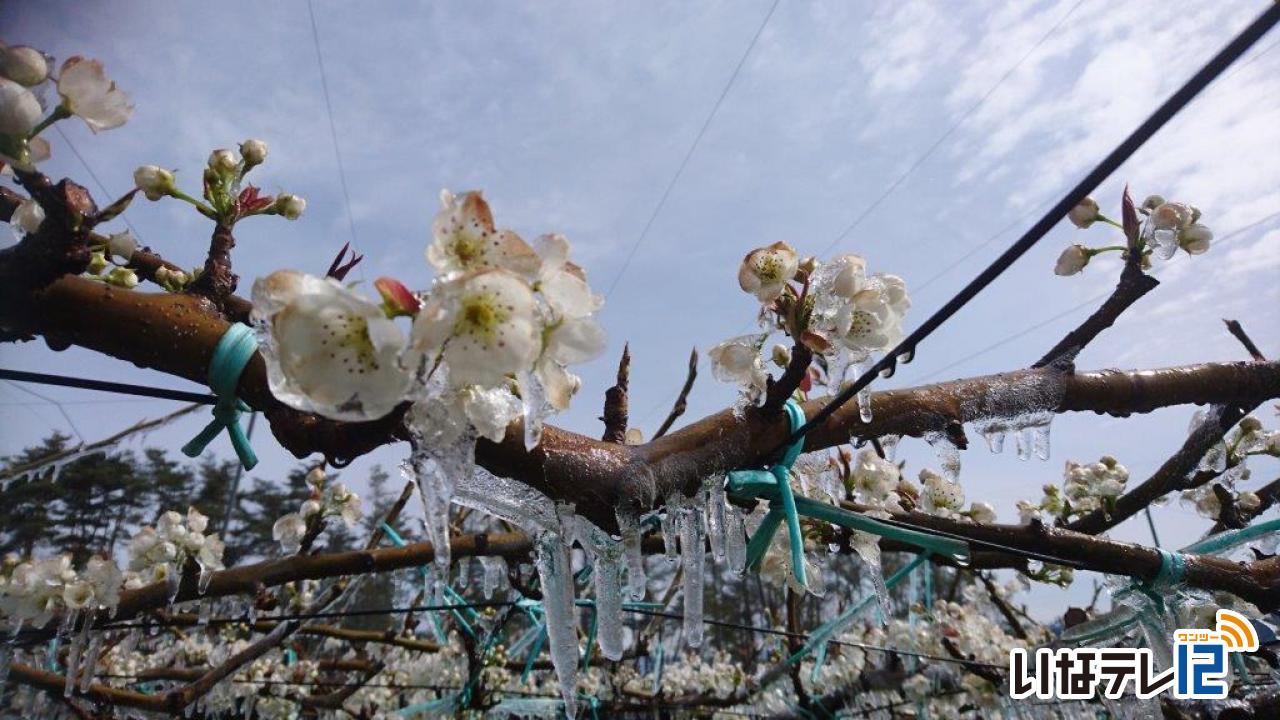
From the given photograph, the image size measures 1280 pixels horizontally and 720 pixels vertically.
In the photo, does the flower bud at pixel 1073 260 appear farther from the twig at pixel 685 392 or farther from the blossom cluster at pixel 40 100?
the blossom cluster at pixel 40 100

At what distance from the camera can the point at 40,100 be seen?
3.19 ft

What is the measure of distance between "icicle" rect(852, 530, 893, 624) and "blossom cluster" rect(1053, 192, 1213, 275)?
36.2 inches

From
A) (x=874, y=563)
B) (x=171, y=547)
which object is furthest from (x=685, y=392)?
(x=171, y=547)

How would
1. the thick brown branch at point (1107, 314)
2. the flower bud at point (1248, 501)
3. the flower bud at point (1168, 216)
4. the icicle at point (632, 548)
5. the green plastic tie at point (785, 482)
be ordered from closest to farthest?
the icicle at point (632, 548) → the green plastic tie at point (785, 482) → the thick brown branch at point (1107, 314) → the flower bud at point (1168, 216) → the flower bud at point (1248, 501)

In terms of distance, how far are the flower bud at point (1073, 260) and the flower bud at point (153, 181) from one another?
214cm

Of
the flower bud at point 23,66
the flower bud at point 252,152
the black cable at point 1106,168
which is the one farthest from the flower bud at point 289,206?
the black cable at point 1106,168

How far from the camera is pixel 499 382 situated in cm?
75

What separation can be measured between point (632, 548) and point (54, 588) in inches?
107

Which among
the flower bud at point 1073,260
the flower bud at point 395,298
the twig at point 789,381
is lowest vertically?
the flower bud at point 395,298

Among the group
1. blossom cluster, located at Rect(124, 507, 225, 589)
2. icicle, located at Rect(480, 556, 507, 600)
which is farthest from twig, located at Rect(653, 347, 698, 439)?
blossom cluster, located at Rect(124, 507, 225, 589)

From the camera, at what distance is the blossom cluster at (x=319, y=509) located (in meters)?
2.61

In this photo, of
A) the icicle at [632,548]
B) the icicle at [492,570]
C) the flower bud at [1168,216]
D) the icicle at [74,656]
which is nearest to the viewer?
the icicle at [632,548]

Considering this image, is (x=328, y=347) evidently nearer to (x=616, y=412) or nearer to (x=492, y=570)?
(x=616, y=412)

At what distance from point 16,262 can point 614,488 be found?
0.82 meters
